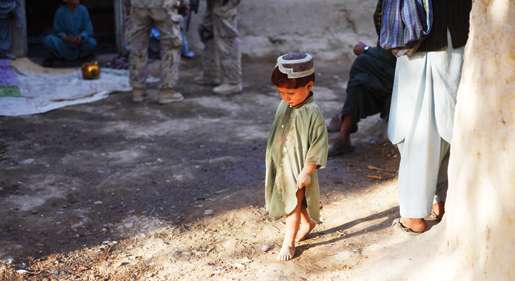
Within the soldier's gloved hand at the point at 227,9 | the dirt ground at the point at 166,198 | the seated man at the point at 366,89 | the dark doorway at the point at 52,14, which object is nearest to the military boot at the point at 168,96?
the dirt ground at the point at 166,198

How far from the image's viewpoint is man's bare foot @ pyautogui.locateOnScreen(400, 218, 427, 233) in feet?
13.4

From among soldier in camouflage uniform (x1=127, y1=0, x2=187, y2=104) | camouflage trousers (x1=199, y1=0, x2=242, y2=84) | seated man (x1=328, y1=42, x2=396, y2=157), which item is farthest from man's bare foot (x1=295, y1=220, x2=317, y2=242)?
camouflage trousers (x1=199, y1=0, x2=242, y2=84)

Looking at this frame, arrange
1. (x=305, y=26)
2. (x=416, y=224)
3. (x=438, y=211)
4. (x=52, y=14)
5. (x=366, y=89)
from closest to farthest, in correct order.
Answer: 1. (x=416, y=224)
2. (x=438, y=211)
3. (x=366, y=89)
4. (x=305, y=26)
5. (x=52, y=14)

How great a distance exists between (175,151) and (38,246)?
2.08m

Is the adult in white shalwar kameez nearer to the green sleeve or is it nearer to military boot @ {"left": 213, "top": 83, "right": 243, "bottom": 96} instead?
the green sleeve

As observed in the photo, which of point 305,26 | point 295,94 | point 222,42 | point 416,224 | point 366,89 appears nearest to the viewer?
point 295,94

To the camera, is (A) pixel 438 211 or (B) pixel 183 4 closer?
(A) pixel 438 211

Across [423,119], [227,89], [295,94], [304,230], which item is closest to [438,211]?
Result: [423,119]

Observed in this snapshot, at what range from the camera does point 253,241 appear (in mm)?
4289

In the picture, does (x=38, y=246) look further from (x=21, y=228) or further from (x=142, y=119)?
(x=142, y=119)

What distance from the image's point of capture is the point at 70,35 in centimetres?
962

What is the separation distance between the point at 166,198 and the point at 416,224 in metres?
1.77

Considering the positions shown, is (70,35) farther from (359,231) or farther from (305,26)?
(359,231)

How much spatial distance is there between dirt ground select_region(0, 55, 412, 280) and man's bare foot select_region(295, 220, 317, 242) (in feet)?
0.17
